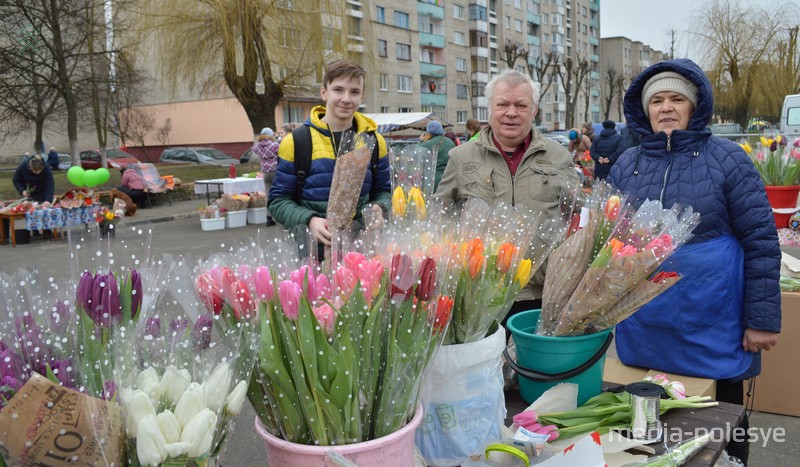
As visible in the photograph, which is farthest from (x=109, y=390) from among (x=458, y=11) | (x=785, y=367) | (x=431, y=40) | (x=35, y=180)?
(x=458, y=11)

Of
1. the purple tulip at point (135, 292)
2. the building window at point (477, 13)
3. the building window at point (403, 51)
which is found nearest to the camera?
the purple tulip at point (135, 292)

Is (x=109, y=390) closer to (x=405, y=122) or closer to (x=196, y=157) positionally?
(x=405, y=122)

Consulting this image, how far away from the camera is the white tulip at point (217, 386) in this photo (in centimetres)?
102

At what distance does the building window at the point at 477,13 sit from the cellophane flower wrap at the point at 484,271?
5460 cm

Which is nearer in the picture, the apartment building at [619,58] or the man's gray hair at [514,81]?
the man's gray hair at [514,81]

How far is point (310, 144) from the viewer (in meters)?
3.04

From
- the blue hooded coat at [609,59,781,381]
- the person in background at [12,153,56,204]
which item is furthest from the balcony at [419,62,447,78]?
the blue hooded coat at [609,59,781,381]

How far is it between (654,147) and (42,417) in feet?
7.60

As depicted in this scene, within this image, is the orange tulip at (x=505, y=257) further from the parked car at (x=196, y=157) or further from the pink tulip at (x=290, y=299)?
the parked car at (x=196, y=157)

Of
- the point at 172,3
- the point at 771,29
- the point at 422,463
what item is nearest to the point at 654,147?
the point at 422,463

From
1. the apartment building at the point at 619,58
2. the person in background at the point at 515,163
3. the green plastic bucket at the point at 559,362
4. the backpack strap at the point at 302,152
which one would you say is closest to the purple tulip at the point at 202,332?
the green plastic bucket at the point at 559,362

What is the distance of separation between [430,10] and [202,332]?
4956cm

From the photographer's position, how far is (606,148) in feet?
33.3

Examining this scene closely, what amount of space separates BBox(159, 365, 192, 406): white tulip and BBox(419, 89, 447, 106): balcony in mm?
45996
